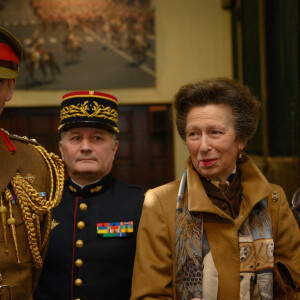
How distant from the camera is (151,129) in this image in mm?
6090

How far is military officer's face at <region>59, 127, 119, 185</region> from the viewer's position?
192 centimetres

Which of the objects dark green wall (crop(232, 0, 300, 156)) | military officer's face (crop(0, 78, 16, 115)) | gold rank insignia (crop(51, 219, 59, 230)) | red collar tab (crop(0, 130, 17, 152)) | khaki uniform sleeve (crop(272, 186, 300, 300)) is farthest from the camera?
dark green wall (crop(232, 0, 300, 156))

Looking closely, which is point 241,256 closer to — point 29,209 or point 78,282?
point 78,282

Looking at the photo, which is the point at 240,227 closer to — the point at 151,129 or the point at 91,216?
the point at 91,216

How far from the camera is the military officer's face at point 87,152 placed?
1.92 meters

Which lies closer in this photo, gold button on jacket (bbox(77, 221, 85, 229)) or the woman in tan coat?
the woman in tan coat

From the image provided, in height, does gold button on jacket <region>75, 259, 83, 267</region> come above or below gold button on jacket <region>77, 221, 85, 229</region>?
below

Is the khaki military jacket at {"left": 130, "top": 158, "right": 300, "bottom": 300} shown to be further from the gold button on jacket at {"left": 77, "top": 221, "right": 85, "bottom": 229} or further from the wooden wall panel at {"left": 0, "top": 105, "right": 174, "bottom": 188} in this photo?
the wooden wall panel at {"left": 0, "top": 105, "right": 174, "bottom": 188}

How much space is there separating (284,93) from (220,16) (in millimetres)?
3192

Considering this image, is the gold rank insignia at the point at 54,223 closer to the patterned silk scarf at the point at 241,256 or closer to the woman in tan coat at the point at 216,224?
the woman in tan coat at the point at 216,224

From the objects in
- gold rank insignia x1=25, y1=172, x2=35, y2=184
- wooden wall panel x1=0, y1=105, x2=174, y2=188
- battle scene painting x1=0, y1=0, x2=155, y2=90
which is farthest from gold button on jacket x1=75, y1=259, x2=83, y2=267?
battle scene painting x1=0, y1=0, x2=155, y2=90

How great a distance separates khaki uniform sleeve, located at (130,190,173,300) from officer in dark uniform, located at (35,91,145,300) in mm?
264

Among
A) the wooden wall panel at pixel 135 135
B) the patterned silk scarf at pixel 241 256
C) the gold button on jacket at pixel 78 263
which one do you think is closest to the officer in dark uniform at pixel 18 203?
the gold button on jacket at pixel 78 263

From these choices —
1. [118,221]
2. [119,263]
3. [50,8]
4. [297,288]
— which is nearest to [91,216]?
[118,221]
